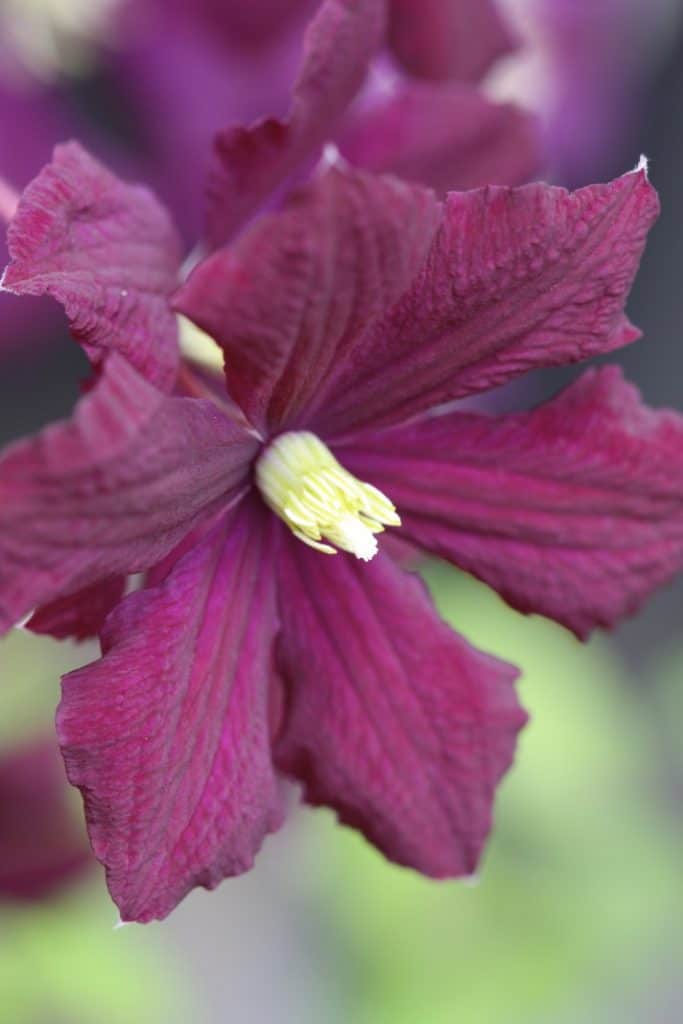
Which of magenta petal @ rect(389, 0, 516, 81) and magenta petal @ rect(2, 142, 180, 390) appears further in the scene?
magenta petal @ rect(389, 0, 516, 81)

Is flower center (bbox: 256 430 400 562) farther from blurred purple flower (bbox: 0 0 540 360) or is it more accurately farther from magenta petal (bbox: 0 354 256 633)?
blurred purple flower (bbox: 0 0 540 360)

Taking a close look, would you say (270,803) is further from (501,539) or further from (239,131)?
(239,131)

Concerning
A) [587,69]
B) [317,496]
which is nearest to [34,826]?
[317,496]

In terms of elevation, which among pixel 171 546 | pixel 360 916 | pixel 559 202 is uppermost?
pixel 559 202

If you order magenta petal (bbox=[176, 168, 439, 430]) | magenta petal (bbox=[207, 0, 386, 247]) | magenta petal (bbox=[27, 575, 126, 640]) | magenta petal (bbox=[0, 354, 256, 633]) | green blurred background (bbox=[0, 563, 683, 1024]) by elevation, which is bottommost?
green blurred background (bbox=[0, 563, 683, 1024])

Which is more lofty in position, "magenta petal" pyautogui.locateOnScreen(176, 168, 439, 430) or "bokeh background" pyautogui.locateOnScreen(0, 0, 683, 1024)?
"magenta petal" pyautogui.locateOnScreen(176, 168, 439, 430)

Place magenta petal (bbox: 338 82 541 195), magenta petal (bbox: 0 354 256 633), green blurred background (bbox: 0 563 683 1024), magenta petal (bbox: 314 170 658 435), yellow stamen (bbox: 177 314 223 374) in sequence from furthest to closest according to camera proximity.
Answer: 1. green blurred background (bbox: 0 563 683 1024)
2. magenta petal (bbox: 338 82 541 195)
3. yellow stamen (bbox: 177 314 223 374)
4. magenta petal (bbox: 314 170 658 435)
5. magenta petal (bbox: 0 354 256 633)

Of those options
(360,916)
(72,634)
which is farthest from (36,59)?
(360,916)

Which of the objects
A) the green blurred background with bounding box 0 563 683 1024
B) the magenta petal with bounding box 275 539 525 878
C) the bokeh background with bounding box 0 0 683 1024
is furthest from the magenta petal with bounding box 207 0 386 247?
the green blurred background with bounding box 0 563 683 1024
